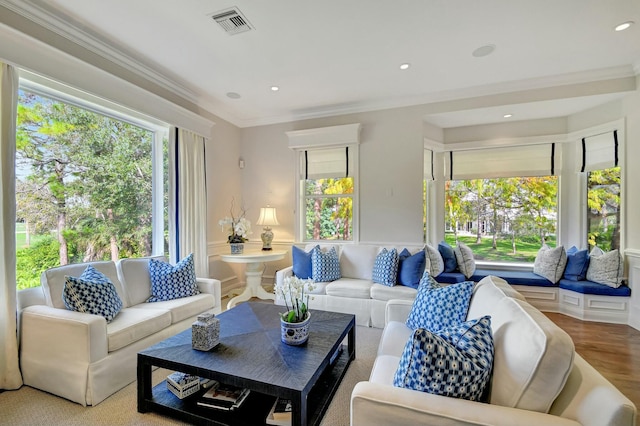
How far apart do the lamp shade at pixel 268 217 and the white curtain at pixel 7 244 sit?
2.62m

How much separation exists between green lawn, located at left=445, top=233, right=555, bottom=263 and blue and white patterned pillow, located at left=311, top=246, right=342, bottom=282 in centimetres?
216

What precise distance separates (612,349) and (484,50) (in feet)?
10.1

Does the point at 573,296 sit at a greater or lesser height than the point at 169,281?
lesser

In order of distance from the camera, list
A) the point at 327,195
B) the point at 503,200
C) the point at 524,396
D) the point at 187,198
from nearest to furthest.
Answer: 1. the point at 524,396
2. the point at 187,198
3. the point at 503,200
4. the point at 327,195

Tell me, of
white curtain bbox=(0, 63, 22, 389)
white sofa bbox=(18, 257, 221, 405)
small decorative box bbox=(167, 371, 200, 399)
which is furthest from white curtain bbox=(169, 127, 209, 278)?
small decorative box bbox=(167, 371, 200, 399)

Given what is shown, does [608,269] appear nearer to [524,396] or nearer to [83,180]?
[524,396]

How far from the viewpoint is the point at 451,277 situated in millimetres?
3727

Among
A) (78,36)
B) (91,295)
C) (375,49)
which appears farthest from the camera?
(375,49)

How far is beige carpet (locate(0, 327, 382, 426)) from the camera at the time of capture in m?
1.69

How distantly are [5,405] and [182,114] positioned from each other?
301 cm

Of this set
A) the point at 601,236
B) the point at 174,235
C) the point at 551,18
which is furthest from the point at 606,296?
the point at 174,235

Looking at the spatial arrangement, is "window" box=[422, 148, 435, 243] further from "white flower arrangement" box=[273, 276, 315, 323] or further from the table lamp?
"white flower arrangement" box=[273, 276, 315, 323]

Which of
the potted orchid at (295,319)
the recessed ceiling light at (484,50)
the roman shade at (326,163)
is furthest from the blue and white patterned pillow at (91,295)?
the recessed ceiling light at (484,50)

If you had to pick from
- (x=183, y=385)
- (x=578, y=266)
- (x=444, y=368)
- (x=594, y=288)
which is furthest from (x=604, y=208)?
(x=183, y=385)
